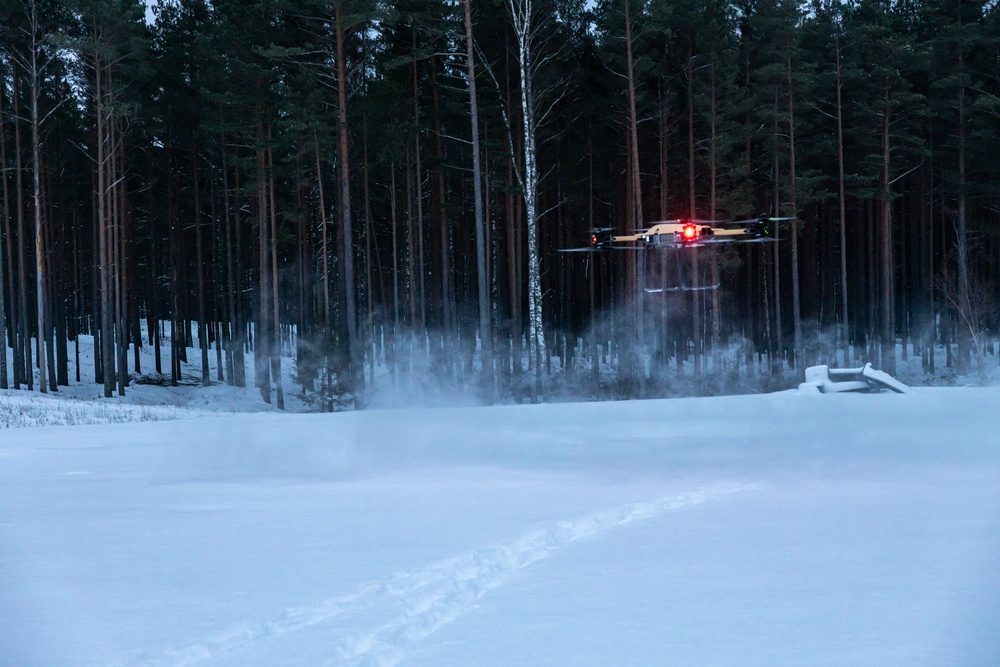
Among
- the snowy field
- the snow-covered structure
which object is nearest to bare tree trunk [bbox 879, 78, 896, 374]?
the snow-covered structure

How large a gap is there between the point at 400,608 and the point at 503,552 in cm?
177

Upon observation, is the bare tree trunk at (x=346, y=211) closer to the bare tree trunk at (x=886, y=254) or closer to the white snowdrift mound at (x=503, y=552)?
the white snowdrift mound at (x=503, y=552)

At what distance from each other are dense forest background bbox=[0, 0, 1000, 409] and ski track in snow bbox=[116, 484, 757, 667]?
1746 centimetres

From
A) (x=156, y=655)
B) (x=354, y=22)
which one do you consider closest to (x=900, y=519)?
(x=156, y=655)

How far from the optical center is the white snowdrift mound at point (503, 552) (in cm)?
536

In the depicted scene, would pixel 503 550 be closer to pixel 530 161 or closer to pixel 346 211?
pixel 346 211

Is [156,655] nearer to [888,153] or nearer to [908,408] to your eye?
[908,408]

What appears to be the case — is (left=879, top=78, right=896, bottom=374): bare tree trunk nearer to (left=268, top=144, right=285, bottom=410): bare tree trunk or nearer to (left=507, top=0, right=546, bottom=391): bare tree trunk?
(left=507, top=0, right=546, bottom=391): bare tree trunk

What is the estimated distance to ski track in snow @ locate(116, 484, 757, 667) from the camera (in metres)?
5.18

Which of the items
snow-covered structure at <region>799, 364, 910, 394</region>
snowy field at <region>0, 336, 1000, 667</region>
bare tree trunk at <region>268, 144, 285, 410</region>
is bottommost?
snowy field at <region>0, 336, 1000, 667</region>

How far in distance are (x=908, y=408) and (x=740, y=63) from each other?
760 inches

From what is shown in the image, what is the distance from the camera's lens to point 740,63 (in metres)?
33.6

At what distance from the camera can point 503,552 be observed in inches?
302

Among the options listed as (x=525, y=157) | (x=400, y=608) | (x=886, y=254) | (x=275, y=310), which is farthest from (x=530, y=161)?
(x=400, y=608)
